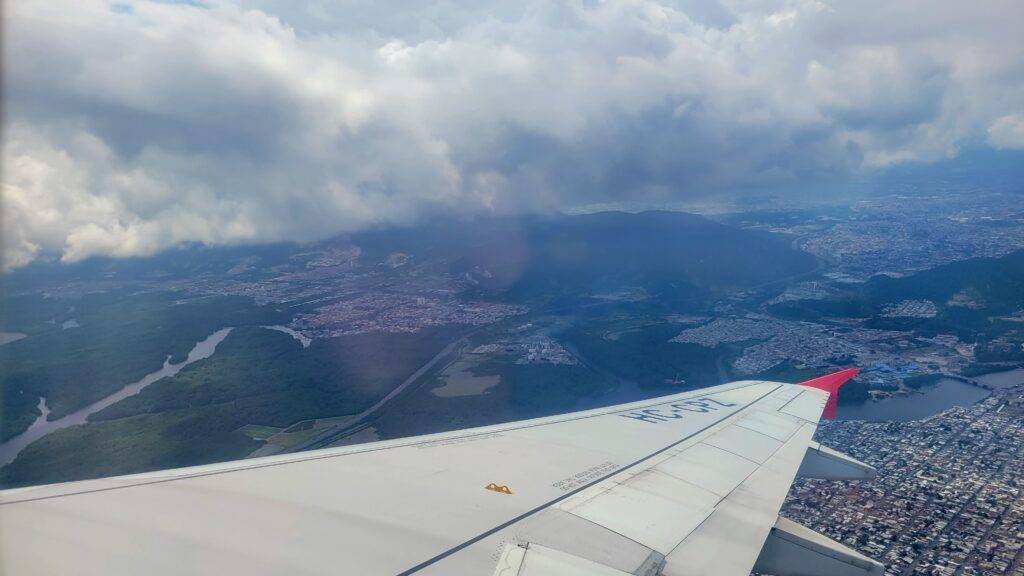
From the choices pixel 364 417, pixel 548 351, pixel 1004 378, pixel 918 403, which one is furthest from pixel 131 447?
pixel 1004 378

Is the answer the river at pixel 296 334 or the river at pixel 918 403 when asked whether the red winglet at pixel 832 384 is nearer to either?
the river at pixel 918 403

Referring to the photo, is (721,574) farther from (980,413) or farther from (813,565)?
(980,413)

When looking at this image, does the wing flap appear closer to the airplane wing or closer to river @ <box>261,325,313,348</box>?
the airplane wing

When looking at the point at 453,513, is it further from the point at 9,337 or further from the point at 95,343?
the point at 9,337

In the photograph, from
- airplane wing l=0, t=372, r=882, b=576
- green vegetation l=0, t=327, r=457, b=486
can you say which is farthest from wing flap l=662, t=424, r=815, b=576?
green vegetation l=0, t=327, r=457, b=486

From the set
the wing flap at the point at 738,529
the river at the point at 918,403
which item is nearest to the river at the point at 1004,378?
the river at the point at 918,403
